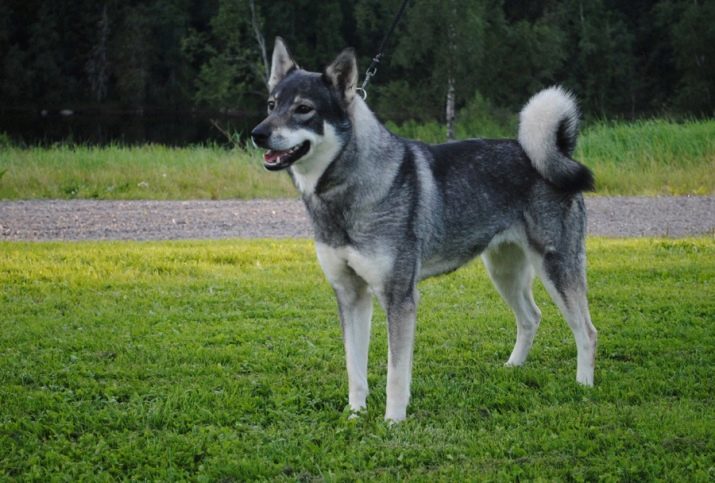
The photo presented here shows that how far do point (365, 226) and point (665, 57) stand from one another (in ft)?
148

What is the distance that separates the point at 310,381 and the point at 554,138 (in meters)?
2.12

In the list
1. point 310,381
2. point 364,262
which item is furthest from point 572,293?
point 310,381

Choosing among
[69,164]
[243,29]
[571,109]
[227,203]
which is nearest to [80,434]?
[571,109]

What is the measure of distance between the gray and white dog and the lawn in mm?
8671

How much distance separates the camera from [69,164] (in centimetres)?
1644

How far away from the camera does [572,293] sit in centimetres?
550

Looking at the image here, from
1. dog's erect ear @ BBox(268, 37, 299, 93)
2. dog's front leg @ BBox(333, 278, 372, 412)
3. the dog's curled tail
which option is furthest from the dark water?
dog's front leg @ BBox(333, 278, 372, 412)

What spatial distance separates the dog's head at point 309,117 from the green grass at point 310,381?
56.1 inches

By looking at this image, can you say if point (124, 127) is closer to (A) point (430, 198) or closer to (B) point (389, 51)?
(B) point (389, 51)

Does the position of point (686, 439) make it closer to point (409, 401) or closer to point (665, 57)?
point (409, 401)

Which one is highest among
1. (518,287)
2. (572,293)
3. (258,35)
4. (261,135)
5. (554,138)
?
(261,135)

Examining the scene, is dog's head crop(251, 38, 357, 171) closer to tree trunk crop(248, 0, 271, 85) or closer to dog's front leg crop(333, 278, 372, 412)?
dog's front leg crop(333, 278, 372, 412)

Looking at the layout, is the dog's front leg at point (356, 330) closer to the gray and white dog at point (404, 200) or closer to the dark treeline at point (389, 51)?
the gray and white dog at point (404, 200)

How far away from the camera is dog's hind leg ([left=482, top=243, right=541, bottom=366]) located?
5.97 metres
